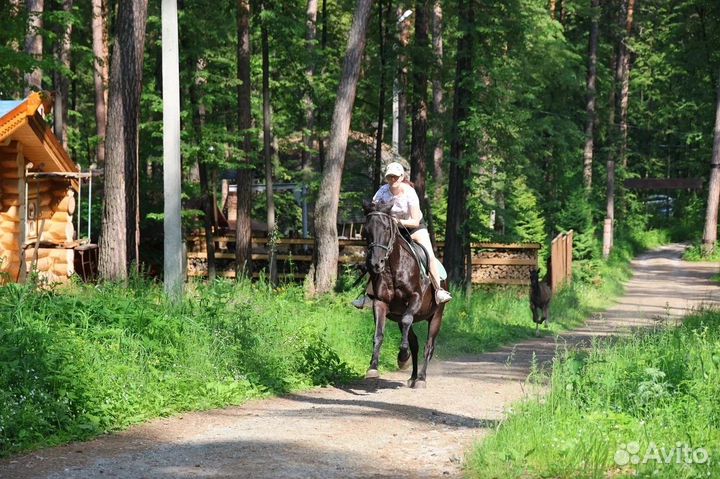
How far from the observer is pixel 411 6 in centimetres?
2961

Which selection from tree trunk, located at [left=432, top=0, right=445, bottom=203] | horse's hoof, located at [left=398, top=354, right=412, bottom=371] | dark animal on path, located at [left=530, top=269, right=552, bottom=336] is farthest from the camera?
tree trunk, located at [left=432, top=0, right=445, bottom=203]

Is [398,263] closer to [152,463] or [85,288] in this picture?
[85,288]

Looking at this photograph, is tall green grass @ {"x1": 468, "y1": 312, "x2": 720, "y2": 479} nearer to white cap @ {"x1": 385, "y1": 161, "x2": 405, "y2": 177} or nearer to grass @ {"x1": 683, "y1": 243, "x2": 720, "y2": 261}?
white cap @ {"x1": 385, "y1": 161, "x2": 405, "y2": 177}

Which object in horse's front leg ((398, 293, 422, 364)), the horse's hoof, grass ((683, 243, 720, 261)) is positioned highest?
horse's front leg ((398, 293, 422, 364))

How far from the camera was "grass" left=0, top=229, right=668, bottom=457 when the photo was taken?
32.8 feet

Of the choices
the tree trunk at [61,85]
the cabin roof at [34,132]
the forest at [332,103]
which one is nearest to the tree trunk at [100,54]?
the forest at [332,103]

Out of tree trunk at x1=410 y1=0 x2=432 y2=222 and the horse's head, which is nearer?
the horse's head

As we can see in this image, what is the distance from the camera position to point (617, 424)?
8641mm

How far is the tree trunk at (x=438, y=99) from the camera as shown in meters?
29.6

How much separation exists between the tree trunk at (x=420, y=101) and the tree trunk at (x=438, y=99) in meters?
0.50

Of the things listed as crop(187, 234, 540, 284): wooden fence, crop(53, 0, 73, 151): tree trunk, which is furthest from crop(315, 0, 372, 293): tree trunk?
crop(53, 0, 73, 151): tree trunk

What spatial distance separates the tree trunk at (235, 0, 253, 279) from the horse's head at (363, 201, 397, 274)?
56.1 ft

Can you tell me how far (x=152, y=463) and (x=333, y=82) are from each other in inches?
1106

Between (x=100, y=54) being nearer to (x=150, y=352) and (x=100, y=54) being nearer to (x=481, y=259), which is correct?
(x=481, y=259)
